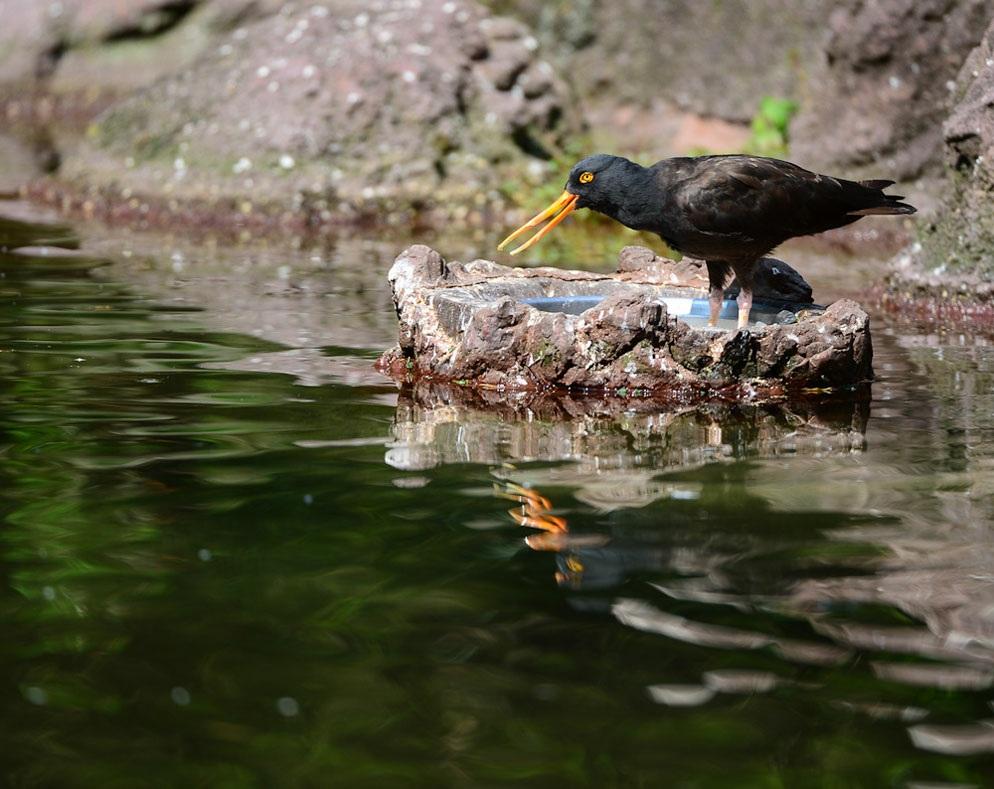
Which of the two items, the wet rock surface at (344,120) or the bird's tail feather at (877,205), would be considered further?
the wet rock surface at (344,120)

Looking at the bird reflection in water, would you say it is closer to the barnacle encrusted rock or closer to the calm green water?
the calm green water

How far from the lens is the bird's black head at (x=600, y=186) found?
24.1 feet

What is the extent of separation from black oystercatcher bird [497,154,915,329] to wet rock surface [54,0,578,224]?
20.6 ft

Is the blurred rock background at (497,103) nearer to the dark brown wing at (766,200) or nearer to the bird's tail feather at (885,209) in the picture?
the bird's tail feather at (885,209)

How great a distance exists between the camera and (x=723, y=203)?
705 centimetres

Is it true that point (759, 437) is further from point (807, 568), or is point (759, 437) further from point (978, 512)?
point (807, 568)

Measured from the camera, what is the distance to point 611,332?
21.7 ft

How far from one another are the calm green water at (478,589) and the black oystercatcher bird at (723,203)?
1.02m

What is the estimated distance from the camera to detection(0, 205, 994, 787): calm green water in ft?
10.2

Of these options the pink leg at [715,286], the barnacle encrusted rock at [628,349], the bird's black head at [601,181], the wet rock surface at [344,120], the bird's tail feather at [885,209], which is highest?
the wet rock surface at [344,120]

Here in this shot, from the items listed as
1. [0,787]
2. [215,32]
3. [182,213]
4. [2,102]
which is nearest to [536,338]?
[0,787]

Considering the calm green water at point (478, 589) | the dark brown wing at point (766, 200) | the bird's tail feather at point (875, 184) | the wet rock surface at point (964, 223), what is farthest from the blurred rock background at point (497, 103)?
the calm green water at point (478, 589)

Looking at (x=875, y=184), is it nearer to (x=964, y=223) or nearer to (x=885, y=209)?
(x=885, y=209)

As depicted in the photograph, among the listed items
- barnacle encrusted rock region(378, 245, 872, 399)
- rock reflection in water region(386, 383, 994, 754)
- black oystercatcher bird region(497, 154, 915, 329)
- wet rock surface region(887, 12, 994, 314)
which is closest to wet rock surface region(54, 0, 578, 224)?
wet rock surface region(887, 12, 994, 314)
